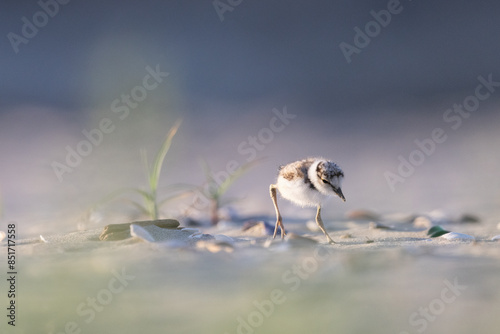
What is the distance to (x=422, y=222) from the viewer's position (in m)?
4.97

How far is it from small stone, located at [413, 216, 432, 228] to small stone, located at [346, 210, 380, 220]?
0.40 m

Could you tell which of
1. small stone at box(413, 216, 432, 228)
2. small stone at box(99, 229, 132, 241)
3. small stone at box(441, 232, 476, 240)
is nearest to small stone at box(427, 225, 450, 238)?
small stone at box(441, 232, 476, 240)

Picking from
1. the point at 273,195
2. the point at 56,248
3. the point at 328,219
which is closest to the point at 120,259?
the point at 56,248

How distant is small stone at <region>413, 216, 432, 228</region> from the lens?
491 centimetres

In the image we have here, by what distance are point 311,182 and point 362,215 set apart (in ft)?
5.66

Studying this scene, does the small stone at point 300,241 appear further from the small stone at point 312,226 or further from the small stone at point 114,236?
the small stone at point 114,236

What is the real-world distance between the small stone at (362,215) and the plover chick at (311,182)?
1.36 metres

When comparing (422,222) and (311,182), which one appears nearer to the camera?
(311,182)

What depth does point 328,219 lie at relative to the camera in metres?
5.34

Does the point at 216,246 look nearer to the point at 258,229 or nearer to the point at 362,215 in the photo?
the point at 258,229

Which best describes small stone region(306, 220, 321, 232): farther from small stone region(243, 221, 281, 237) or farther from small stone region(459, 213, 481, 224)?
small stone region(459, 213, 481, 224)

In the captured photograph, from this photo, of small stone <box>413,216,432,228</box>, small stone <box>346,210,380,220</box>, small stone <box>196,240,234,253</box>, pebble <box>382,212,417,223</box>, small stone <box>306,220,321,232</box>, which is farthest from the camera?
small stone <box>346,210,380,220</box>

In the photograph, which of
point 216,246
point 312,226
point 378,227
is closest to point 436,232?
point 378,227

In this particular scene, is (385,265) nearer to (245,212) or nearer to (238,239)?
(238,239)
